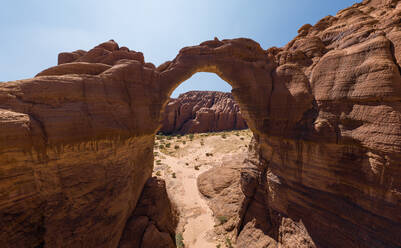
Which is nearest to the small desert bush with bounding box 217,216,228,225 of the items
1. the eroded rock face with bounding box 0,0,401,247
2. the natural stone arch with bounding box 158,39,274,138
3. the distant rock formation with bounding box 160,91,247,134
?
the eroded rock face with bounding box 0,0,401,247

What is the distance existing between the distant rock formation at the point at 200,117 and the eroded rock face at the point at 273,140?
1072 inches

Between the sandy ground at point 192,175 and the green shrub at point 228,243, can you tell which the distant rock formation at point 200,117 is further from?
the green shrub at point 228,243

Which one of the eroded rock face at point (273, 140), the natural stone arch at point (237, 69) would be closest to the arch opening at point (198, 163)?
the natural stone arch at point (237, 69)

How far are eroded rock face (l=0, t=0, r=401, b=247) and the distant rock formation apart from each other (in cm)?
2724

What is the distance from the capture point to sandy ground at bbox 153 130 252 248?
28.2 ft

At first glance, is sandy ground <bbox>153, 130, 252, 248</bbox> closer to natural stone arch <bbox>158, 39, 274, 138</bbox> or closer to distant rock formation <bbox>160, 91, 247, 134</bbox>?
natural stone arch <bbox>158, 39, 274, 138</bbox>

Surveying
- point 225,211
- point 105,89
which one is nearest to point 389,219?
point 225,211

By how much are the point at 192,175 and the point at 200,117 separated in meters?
20.7

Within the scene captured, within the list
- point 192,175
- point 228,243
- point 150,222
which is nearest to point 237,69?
point 150,222

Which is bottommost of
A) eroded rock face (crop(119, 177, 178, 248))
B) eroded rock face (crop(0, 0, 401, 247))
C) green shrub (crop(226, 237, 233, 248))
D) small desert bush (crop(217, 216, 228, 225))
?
green shrub (crop(226, 237, 233, 248))

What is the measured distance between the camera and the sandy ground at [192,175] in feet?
28.2

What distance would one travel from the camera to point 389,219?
158 inches

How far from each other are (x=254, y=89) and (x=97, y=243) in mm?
8126

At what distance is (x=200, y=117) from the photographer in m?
34.5
